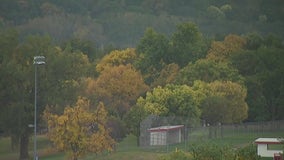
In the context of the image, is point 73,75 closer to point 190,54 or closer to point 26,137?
point 26,137

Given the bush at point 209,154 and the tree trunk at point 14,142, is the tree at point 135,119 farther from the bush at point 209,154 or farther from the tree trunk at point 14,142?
the bush at point 209,154

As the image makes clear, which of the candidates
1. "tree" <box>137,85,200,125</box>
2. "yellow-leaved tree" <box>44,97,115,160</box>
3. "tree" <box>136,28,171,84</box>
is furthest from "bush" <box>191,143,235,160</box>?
"tree" <box>136,28,171,84</box>

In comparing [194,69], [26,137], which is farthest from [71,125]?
[194,69]

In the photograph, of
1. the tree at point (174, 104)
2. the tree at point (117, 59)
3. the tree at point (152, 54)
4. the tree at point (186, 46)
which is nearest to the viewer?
the tree at point (174, 104)

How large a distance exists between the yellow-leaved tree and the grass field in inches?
67.3

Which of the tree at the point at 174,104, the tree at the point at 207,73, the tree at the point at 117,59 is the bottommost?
the tree at the point at 174,104

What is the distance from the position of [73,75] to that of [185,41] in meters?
31.8

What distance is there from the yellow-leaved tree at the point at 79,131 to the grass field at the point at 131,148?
1.71 m

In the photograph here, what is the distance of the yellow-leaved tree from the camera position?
5900 cm

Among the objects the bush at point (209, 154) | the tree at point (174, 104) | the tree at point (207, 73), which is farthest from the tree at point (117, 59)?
the bush at point (209, 154)

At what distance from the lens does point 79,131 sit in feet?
195

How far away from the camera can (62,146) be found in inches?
2318

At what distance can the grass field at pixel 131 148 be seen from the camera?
194 ft

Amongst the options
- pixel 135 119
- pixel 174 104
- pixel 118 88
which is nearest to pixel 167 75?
pixel 118 88
